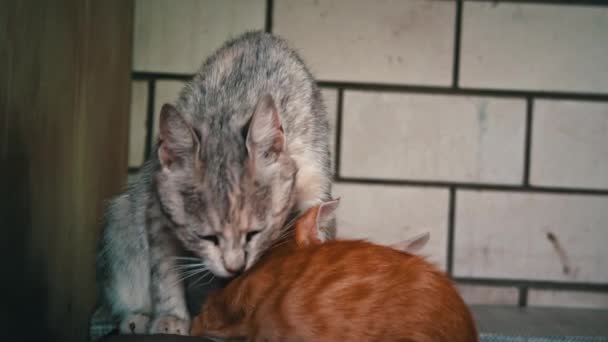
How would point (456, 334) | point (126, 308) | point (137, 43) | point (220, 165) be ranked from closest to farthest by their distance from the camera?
point (456, 334) → point (220, 165) → point (126, 308) → point (137, 43)

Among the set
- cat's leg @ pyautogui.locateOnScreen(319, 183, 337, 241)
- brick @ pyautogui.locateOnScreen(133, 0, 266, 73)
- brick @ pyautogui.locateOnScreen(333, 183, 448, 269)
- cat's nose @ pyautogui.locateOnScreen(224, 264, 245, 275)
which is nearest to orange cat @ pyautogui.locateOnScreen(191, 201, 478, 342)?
cat's nose @ pyautogui.locateOnScreen(224, 264, 245, 275)

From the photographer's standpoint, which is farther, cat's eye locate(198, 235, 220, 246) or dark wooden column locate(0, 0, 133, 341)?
cat's eye locate(198, 235, 220, 246)

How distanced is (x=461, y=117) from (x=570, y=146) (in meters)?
0.36

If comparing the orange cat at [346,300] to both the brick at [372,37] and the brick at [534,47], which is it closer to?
the brick at [372,37]

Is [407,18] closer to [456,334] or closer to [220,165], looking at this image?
[220,165]

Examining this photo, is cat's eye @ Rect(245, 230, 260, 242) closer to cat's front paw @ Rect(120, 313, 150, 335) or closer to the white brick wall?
cat's front paw @ Rect(120, 313, 150, 335)

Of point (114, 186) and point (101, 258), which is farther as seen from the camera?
point (114, 186)

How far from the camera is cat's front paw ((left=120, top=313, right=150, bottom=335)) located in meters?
1.46

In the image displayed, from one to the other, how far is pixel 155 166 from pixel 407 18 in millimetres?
1006

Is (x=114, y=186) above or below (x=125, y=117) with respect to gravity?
below

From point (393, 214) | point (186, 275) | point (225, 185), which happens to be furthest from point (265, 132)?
point (393, 214)

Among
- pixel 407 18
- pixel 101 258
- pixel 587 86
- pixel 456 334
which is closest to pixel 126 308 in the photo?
pixel 101 258

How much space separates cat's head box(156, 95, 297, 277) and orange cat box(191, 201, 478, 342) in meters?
0.15

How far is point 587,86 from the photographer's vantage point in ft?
6.81
